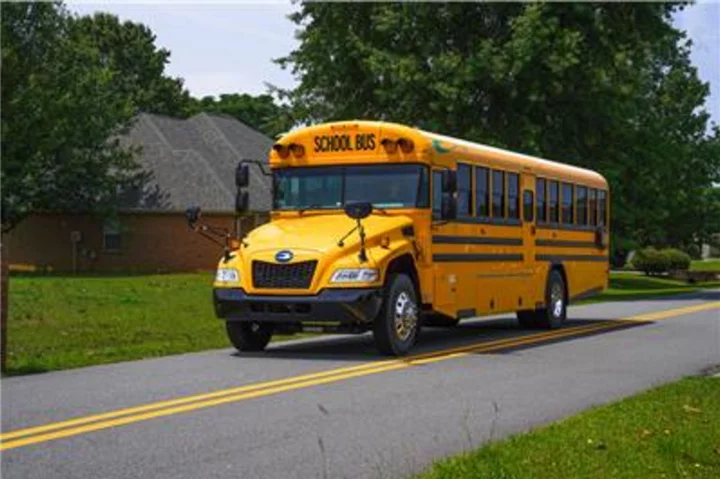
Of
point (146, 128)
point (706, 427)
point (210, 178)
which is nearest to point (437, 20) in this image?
point (210, 178)

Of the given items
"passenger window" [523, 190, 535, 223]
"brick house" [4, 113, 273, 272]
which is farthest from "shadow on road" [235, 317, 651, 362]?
"brick house" [4, 113, 273, 272]

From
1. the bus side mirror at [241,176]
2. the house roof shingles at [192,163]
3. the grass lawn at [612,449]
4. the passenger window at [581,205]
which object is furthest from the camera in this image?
the house roof shingles at [192,163]

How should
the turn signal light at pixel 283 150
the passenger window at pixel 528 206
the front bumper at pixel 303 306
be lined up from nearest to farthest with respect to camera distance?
1. the front bumper at pixel 303 306
2. the turn signal light at pixel 283 150
3. the passenger window at pixel 528 206

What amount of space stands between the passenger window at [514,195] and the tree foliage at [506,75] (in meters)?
13.9

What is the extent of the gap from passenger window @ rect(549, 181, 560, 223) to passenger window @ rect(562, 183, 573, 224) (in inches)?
13.6

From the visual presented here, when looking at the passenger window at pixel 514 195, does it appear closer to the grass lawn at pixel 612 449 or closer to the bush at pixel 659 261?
the grass lawn at pixel 612 449

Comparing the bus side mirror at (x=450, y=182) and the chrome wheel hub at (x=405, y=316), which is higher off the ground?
the bus side mirror at (x=450, y=182)

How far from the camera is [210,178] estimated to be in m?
42.9

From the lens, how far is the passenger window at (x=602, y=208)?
21016 mm

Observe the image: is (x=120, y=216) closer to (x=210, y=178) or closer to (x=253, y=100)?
(x=210, y=178)

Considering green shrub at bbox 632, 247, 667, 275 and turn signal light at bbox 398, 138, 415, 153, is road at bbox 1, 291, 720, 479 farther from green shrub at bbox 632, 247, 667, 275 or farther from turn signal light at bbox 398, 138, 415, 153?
green shrub at bbox 632, 247, 667, 275

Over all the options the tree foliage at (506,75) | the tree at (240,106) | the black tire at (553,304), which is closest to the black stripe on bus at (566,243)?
the black tire at (553,304)

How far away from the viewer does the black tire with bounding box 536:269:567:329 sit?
18422 mm

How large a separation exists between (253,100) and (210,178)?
51519 millimetres
